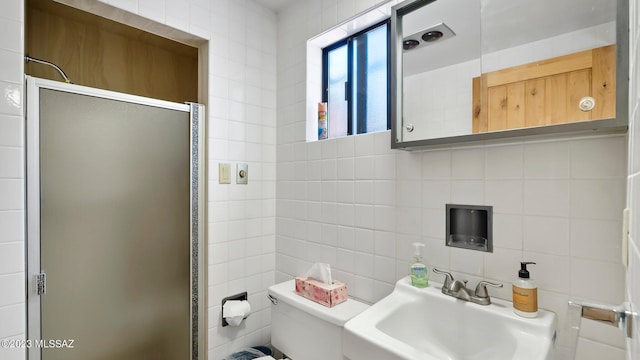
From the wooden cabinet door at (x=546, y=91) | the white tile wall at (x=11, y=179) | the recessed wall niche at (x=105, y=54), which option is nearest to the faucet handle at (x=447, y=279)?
the wooden cabinet door at (x=546, y=91)

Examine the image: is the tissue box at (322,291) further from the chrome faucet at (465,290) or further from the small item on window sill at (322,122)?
the small item on window sill at (322,122)

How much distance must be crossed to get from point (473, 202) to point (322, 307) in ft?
2.47

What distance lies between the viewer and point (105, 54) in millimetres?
1965

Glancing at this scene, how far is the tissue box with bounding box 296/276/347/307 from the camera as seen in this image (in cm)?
128

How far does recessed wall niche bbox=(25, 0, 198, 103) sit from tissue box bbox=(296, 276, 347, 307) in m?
1.82

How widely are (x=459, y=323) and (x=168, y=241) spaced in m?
1.34

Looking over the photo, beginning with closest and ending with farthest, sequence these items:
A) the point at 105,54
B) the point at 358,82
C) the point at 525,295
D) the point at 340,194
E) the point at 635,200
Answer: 1. the point at 635,200
2. the point at 525,295
3. the point at 340,194
4. the point at 358,82
5. the point at 105,54

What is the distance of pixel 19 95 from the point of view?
3.46 ft

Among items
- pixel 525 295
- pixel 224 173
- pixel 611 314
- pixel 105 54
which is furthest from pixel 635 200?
pixel 105 54

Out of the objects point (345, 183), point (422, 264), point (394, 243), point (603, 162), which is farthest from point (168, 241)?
point (603, 162)

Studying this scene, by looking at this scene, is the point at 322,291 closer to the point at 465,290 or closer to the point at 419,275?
the point at 419,275

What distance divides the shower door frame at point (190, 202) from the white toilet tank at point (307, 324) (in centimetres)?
44

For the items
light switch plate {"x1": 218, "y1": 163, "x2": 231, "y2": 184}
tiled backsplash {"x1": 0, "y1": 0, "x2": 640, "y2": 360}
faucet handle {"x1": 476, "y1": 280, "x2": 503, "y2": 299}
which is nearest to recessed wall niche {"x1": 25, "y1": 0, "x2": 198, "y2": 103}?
tiled backsplash {"x1": 0, "y1": 0, "x2": 640, "y2": 360}

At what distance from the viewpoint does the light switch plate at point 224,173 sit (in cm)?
162
